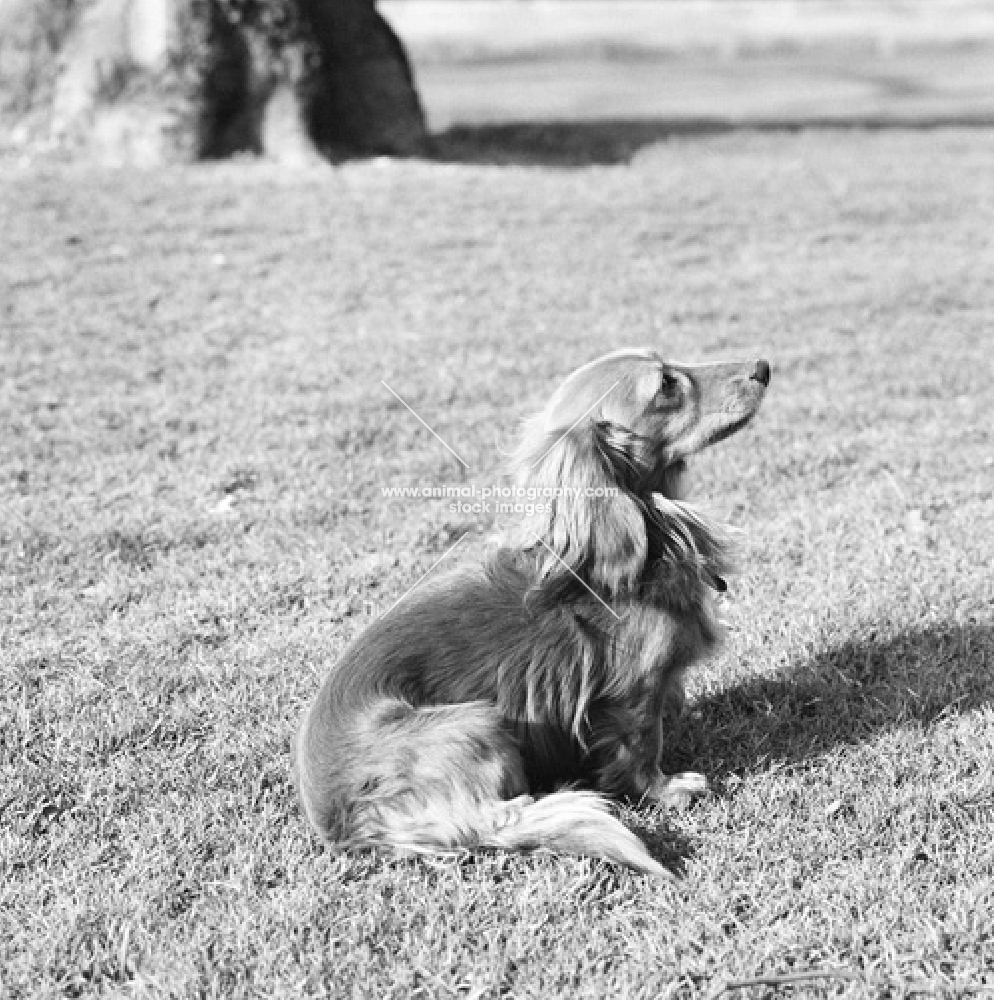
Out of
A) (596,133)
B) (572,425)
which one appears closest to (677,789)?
(572,425)

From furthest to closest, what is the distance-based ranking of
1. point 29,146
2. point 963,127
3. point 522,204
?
point 963,127 → point 29,146 → point 522,204

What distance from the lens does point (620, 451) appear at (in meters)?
3.60

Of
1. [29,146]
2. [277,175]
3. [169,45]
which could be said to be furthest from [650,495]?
[29,146]

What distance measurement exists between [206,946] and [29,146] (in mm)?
11102

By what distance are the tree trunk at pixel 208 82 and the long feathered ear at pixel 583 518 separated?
954cm

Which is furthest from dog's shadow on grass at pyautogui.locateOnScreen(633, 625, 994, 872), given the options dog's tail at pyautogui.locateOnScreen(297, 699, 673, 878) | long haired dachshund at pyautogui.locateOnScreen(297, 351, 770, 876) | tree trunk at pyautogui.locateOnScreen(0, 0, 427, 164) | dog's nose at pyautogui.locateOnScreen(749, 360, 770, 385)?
tree trunk at pyautogui.locateOnScreen(0, 0, 427, 164)

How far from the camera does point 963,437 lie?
20.7 feet

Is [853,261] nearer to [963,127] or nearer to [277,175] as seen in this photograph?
[277,175]

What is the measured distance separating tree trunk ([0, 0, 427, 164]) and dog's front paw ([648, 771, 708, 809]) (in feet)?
32.1

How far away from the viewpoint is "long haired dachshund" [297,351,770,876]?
327cm

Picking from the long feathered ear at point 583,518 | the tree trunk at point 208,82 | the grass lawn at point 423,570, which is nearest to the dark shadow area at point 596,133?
the tree trunk at point 208,82

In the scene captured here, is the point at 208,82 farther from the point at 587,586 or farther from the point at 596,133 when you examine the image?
the point at 587,586

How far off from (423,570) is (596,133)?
1105cm

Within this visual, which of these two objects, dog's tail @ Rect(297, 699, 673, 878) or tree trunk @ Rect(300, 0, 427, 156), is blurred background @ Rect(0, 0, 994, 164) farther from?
dog's tail @ Rect(297, 699, 673, 878)
